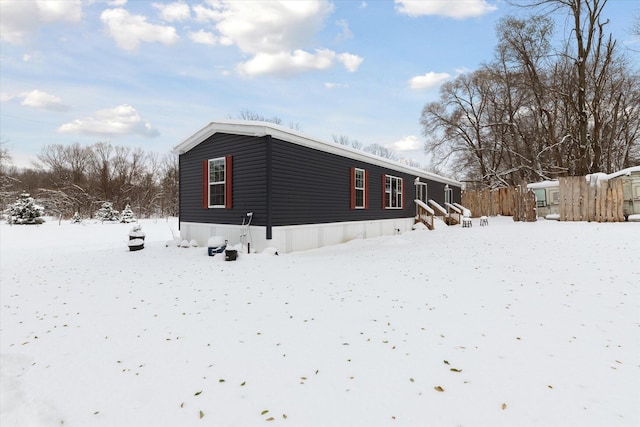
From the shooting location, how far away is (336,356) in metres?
3.04

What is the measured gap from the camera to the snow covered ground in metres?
2.28

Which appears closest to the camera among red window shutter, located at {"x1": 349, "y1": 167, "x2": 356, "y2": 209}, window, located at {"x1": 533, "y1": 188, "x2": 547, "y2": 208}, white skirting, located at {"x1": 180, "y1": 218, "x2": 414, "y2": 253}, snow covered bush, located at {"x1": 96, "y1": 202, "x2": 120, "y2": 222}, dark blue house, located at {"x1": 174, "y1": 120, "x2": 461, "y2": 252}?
dark blue house, located at {"x1": 174, "y1": 120, "x2": 461, "y2": 252}

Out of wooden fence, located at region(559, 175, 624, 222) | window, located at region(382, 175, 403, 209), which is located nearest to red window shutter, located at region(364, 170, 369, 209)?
window, located at region(382, 175, 403, 209)

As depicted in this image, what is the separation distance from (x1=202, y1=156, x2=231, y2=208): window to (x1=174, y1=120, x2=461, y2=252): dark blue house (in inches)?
1.3

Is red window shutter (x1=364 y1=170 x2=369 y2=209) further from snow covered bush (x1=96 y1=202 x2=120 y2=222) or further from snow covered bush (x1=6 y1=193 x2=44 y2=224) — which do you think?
snow covered bush (x1=96 y1=202 x2=120 y2=222)

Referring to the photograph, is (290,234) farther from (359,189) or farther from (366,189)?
(366,189)

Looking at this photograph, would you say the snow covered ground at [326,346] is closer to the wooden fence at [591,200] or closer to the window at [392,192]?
the window at [392,192]

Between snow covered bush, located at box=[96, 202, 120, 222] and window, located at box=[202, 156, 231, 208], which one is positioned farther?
snow covered bush, located at box=[96, 202, 120, 222]

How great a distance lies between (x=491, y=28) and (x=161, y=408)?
29460 millimetres

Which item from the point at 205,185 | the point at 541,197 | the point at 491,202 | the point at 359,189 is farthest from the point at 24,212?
the point at 541,197

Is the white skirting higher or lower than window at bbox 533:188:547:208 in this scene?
lower

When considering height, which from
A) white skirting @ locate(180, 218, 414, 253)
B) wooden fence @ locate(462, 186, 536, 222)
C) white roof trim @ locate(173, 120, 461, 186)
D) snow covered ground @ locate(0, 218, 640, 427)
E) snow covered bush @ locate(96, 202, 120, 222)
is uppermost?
white roof trim @ locate(173, 120, 461, 186)

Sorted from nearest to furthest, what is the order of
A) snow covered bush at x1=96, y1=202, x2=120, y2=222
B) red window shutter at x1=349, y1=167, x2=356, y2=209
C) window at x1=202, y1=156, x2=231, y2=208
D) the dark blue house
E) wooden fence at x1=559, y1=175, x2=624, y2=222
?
1. the dark blue house
2. window at x1=202, y1=156, x2=231, y2=208
3. red window shutter at x1=349, y1=167, x2=356, y2=209
4. wooden fence at x1=559, y1=175, x2=624, y2=222
5. snow covered bush at x1=96, y1=202, x2=120, y2=222

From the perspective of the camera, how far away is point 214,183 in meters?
10.2
